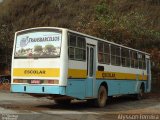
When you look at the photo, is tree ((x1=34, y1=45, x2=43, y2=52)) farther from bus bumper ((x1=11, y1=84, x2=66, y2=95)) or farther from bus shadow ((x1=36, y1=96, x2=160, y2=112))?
bus shadow ((x1=36, y1=96, x2=160, y2=112))

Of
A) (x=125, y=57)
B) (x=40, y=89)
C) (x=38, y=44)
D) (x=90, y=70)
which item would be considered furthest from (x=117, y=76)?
(x=40, y=89)

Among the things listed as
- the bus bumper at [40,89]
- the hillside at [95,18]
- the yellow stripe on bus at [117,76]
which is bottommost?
the bus bumper at [40,89]

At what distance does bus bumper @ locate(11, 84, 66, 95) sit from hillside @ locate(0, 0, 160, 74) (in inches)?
607

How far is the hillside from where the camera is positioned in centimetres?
3441

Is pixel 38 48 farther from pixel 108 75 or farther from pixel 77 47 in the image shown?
pixel 108 75

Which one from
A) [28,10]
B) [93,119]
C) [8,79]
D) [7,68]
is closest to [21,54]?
[93,119]

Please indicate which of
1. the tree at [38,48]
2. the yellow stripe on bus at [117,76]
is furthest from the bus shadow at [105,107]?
the tree at [38,48]

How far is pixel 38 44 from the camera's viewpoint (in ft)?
60.2

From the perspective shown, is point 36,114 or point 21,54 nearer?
point 36,114

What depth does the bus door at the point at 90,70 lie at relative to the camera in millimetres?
19312

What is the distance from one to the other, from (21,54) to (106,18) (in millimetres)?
17653

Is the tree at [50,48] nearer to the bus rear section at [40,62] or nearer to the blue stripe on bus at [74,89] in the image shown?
the bus rear section at [40,62]

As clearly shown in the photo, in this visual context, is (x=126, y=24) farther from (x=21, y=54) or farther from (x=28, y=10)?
(x=28, y=10)

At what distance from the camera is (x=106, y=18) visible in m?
35.6
